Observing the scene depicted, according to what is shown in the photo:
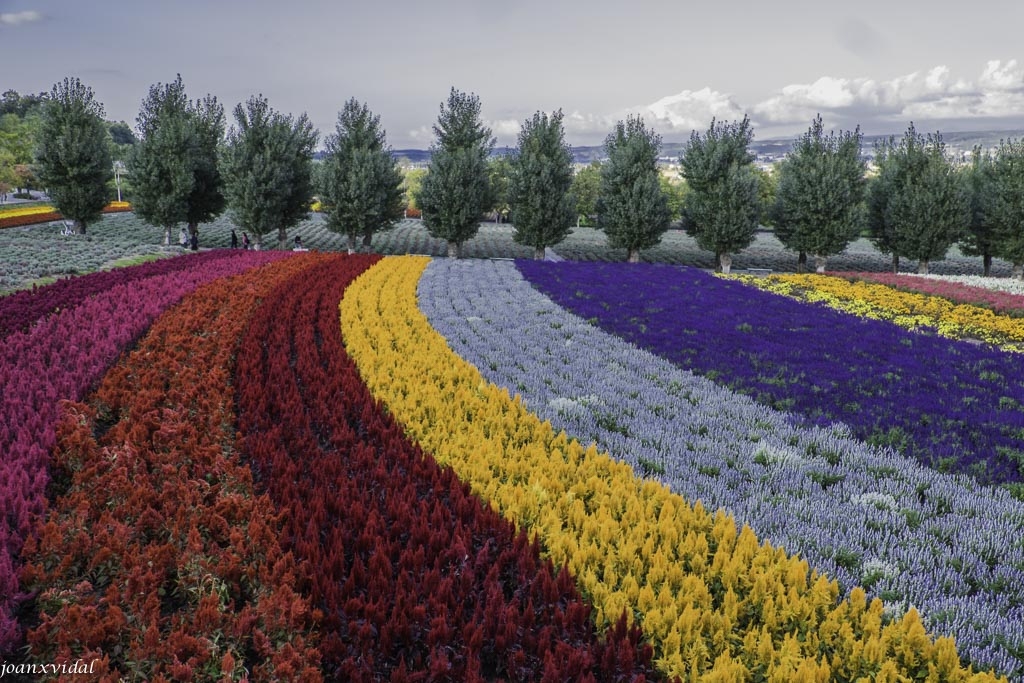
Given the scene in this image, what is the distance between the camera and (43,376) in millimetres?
8602

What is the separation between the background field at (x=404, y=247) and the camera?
28.6m

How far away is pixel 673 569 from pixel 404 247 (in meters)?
49.5

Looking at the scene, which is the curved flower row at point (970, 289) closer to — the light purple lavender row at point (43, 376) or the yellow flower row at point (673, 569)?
the yellow flower row at point (673, 569)

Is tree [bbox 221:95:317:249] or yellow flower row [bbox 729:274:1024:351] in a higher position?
tree [bbox 221:95:317:249]

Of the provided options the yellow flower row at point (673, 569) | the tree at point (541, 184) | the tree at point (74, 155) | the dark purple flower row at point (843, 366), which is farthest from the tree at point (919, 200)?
the tree at point (74, 155)

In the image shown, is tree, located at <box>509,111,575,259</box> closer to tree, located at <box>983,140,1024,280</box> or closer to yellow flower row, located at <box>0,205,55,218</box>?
tree, located at <box>983,140,1024,280</box>

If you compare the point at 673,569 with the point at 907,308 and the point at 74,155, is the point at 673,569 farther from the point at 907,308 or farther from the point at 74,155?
the point at 74,155

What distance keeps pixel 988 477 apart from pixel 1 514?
10.6 m

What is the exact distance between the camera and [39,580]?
14.5 feet

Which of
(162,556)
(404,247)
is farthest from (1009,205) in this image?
(162,556)

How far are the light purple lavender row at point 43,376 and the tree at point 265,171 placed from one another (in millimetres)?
23704

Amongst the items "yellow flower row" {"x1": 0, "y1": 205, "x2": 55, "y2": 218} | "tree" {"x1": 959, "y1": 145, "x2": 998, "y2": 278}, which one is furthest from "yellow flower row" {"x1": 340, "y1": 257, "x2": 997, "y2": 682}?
"yellow flower row" {"x1": 0, "y1": 205, "x2": 55, "y2": 218}

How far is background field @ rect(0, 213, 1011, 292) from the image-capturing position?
28578mm

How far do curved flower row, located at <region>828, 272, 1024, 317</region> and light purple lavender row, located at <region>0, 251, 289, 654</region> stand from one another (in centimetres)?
2456
